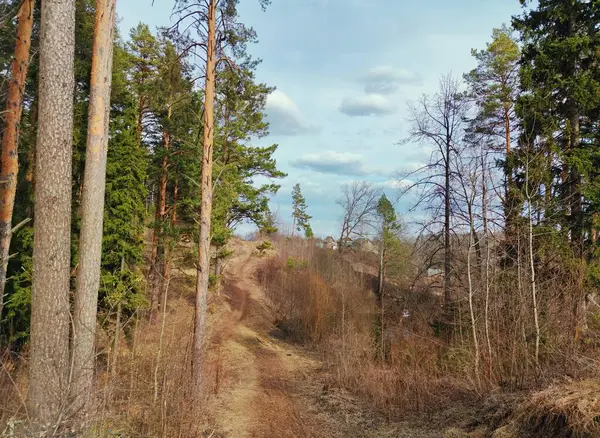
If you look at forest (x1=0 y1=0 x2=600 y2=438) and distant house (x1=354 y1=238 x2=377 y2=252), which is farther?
distant house (x1=354 y1=238 x2=377 y2=252)

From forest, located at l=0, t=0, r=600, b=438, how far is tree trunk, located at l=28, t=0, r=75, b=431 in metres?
0.02

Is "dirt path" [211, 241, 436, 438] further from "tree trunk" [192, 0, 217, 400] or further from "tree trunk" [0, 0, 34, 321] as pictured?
"tree trunk" [0, 0, 34, 321]

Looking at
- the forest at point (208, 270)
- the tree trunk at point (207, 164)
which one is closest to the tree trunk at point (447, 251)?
the forest at point (208, 270)

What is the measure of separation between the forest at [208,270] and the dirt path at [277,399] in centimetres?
8

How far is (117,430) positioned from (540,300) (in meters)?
9.15

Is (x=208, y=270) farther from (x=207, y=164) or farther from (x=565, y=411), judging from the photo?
(x=565, y=411)

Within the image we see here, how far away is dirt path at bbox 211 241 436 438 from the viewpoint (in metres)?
8.00

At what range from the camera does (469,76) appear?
18.6 meters

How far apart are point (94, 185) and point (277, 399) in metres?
7.28

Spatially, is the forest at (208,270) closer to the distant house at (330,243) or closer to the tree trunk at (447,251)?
the tree trunk at (447,251)

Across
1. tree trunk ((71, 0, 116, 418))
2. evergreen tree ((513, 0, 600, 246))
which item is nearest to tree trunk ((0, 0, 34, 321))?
tree trunk ((71, 0, 116, 418))

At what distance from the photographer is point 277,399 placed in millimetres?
10289

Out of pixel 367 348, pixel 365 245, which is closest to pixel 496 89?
pixel 367 348

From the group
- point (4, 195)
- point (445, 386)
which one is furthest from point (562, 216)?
point (4, 195)
